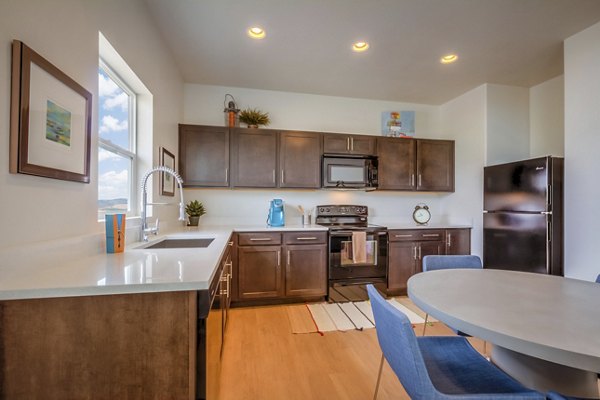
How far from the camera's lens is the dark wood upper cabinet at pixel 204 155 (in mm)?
3041

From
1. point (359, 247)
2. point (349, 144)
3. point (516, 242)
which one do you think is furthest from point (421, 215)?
point (349, 144)

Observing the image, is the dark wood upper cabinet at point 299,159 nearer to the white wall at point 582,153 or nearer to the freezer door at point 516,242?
the freezer door at point 516,242

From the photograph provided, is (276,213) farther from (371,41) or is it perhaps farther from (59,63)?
(59,63)

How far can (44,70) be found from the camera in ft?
3.52

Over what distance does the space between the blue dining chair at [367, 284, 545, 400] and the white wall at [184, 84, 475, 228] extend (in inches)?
99.1

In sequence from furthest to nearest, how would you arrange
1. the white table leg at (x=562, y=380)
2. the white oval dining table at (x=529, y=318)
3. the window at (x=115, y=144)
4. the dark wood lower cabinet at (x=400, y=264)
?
the dark wood lower cabinet at (x=400, y=264), the window at (x=115, y=144), the white table leg at (x=562, y=380), the white oval dining table at (x=529, y=318)

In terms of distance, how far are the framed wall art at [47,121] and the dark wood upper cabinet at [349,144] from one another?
2464mm

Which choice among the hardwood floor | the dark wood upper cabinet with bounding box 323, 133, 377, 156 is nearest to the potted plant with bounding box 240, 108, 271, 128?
the dark wood upper cabinet with bounding box 323, 133, 377, 156

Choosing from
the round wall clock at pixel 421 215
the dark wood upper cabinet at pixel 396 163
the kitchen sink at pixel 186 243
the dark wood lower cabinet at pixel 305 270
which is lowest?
the dark wood lower cabinet at pixel 305 270

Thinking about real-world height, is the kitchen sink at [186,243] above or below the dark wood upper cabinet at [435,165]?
below

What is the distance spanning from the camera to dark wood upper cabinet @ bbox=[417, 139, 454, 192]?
3.62 metres

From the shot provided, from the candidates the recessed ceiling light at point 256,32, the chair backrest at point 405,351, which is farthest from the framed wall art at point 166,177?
the chair backrest at point 405,351

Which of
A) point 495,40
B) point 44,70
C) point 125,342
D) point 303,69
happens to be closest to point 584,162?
point 495,40

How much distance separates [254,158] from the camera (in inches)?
125
